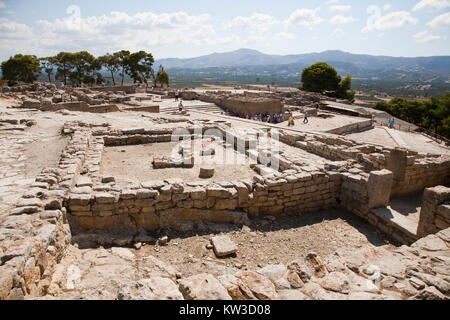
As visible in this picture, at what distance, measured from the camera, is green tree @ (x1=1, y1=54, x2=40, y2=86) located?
3862cm

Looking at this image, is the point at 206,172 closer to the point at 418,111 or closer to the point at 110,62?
the point at 110,62

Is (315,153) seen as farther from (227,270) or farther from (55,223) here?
(55,223)

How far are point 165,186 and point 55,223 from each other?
7.21ft

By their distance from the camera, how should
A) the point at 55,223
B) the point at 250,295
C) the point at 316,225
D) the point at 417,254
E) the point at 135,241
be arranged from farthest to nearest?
the point at 316,225 < the point at 135,241 < the point at 55,223 < the point at 417,254 < the point at 250,295

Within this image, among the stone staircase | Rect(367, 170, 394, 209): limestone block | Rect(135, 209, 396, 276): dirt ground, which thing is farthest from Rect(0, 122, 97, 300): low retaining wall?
the stone staircase

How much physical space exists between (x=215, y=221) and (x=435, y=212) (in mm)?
4768

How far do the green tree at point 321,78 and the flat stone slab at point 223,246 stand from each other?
5552 centimetres

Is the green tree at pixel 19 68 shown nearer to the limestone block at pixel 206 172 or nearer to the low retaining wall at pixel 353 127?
the low retaining wall at pixel 353 127

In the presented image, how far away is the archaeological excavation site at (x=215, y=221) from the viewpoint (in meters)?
3.46

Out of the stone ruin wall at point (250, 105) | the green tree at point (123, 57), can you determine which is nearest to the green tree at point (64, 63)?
the green tree at point (123, 57)

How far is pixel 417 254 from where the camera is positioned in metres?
4.30

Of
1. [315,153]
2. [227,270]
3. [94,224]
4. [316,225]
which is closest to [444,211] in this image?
[316,225]

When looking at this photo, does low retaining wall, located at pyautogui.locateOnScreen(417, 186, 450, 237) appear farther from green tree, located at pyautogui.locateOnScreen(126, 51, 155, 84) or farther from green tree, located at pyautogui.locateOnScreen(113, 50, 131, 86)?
green tree, located at pyautogui.locateOnScreen(113, 50, 131, 86)

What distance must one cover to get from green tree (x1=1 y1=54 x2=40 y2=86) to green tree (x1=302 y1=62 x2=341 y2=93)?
47.8 m
